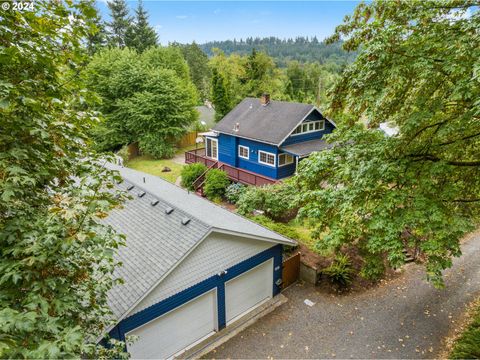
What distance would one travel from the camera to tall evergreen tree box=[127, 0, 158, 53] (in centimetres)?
5088

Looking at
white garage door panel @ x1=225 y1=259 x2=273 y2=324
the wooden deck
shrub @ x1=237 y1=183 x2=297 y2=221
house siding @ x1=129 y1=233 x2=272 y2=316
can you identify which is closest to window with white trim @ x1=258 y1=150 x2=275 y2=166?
the wooden deck

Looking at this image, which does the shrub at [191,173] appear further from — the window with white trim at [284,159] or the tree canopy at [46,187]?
the tree canopy at [46,187]

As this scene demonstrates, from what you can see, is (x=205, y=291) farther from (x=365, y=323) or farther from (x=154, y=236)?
(x=365, y=323)

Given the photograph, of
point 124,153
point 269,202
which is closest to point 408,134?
point 269,202

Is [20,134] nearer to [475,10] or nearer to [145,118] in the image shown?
[475,10]

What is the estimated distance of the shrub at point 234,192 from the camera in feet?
68.8

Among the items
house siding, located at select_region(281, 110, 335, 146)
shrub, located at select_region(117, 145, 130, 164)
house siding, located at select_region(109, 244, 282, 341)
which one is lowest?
house siding, located at select_region(109, 244, 282, 341)

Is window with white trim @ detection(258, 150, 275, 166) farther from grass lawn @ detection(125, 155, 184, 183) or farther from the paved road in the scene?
the paved road

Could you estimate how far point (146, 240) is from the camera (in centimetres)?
1014

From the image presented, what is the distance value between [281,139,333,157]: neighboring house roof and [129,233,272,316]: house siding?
11.5 m

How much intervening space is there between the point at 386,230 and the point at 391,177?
4.52ft

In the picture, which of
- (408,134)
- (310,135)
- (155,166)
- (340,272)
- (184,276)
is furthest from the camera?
(155,166)

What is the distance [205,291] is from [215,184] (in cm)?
1220

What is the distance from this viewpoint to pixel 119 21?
5028 centimetres
